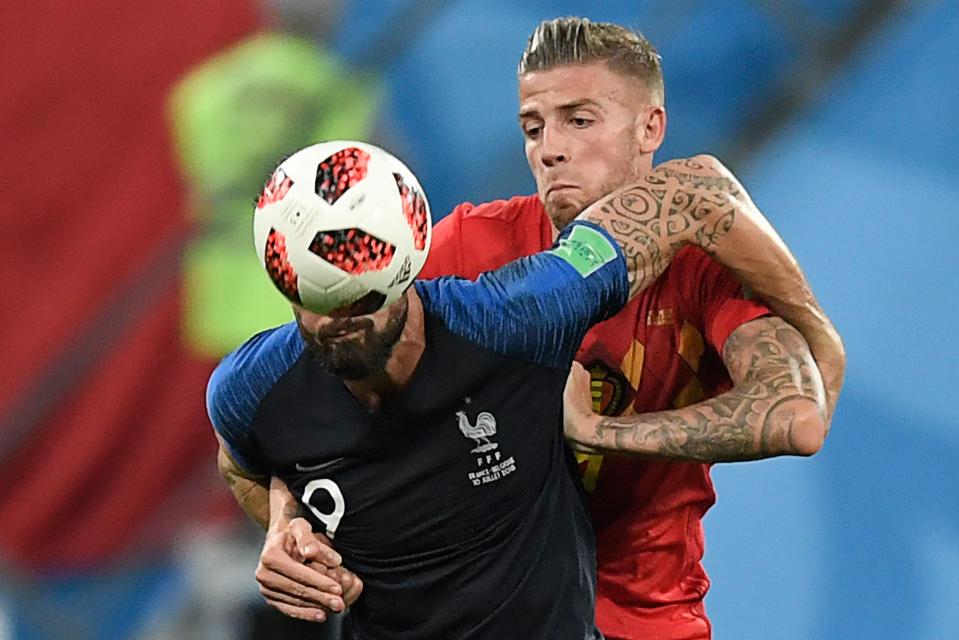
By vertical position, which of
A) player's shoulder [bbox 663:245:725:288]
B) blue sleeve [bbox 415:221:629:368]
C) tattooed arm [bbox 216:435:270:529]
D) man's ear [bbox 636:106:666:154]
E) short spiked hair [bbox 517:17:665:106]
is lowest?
tattooed arm [bbox 216:435:270:529]

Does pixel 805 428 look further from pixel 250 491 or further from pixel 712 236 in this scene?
pixel 250 491

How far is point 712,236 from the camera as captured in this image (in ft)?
6.43

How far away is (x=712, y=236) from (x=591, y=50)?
1.58 ft

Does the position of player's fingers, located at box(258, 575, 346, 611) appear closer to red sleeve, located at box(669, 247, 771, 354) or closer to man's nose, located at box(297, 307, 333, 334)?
man's nose, located at box(297, 307, 333, 334)

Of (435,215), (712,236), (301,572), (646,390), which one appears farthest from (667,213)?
(435,215)

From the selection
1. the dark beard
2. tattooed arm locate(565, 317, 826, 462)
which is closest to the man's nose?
the dark beard

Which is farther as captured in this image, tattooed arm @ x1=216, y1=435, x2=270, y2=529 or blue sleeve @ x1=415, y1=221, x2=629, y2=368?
tattooed arm @ x1=216, y1=435, x2=270, y2=529

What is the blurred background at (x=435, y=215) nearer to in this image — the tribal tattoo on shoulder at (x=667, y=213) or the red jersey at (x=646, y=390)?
the red jersey at (x=646, y=390)

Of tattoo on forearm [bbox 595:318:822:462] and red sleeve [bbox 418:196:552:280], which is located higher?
red sleeve [bbox 418:196:552:280]

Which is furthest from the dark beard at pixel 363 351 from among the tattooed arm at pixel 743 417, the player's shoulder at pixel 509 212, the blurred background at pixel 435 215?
the blurred background at pixel 435 215

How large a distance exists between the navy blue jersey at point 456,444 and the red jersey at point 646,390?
0.33 meters

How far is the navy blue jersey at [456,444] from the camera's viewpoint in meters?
1.77

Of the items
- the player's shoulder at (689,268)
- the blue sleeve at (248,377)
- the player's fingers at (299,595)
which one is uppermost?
the player's shoulder at (689,268)

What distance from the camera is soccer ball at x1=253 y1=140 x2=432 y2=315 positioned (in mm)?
1585
